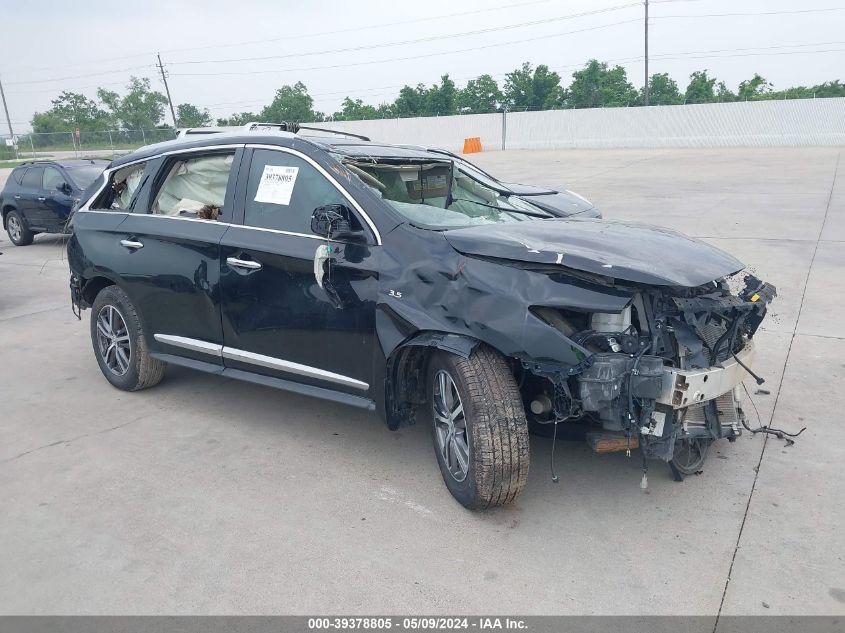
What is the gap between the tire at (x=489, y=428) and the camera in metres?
3.27

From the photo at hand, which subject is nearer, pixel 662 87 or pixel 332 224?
pixel 332 224

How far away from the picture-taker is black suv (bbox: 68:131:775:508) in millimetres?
3215

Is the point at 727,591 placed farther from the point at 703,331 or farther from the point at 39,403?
the point at 39,403

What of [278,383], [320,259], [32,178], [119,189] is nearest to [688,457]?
[320,259]

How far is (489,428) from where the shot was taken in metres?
3.26

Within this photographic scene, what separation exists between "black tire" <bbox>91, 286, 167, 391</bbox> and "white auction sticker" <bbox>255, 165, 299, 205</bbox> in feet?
4.93

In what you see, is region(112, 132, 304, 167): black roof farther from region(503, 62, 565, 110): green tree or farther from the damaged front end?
region(503, 62, 565, 110): green tree

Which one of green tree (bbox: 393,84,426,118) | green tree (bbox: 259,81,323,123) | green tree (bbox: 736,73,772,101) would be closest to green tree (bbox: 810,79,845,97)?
green tree (bbox: 736,73,772,101)

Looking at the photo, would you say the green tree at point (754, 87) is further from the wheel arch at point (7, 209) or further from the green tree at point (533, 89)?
the wheel arch at point (7, 209)

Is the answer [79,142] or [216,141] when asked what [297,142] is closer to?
[216,141]

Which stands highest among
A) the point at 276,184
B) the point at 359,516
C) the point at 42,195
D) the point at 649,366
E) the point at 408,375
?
the point at 276,184

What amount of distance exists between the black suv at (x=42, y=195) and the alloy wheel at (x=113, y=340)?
782 centimetres

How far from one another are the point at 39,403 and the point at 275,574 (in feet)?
10.00

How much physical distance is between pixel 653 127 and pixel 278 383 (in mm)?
37986
